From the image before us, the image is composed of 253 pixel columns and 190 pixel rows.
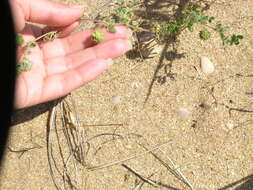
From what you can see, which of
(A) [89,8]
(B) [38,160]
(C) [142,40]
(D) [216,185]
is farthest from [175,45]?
(B) [38,160]

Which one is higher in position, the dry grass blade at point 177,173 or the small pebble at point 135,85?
the small pebble at point 135,85

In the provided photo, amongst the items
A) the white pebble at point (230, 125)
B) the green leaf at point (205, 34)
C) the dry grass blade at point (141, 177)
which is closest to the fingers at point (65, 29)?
the green leaf at point (205, 34)

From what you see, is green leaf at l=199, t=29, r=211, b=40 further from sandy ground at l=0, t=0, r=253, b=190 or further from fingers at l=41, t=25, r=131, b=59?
fingers at l=41, t=25, r=131, b=59

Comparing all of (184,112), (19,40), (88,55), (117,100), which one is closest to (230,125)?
(184,112)

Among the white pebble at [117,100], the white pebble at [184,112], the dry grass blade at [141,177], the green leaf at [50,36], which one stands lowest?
the dry grass blade at [141,177]

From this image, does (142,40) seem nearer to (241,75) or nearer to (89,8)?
(89,8)

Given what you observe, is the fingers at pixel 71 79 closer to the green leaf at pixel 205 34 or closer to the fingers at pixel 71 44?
the fingers at pixel 71 44

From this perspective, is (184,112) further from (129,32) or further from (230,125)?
(129,32)
